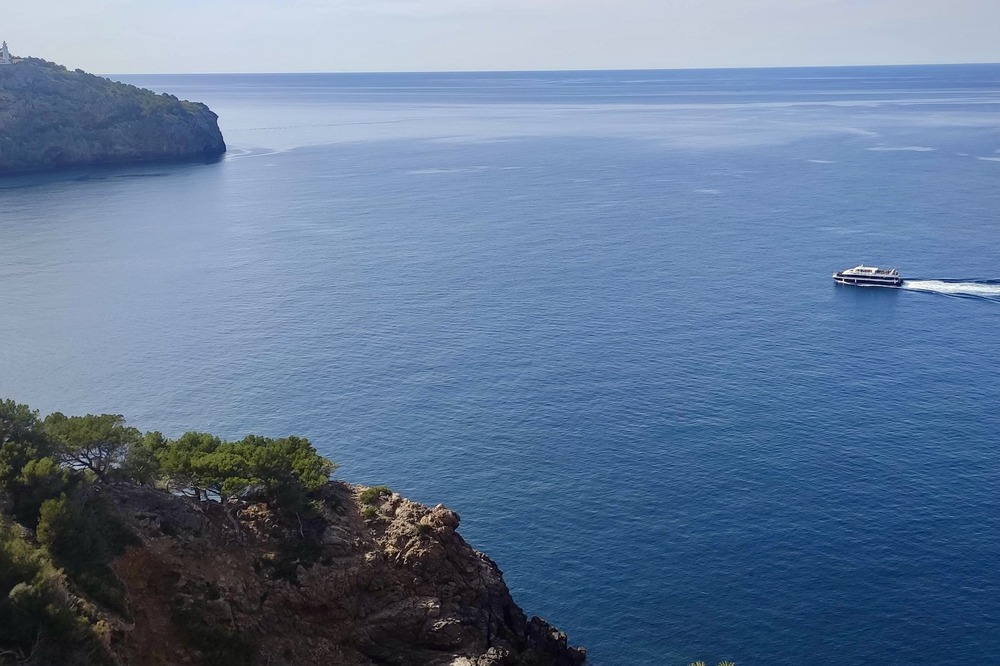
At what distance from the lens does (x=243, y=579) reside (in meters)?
60.8

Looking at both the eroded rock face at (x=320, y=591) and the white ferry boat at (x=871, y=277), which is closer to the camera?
the eroded rock face at (x=320, y=591)

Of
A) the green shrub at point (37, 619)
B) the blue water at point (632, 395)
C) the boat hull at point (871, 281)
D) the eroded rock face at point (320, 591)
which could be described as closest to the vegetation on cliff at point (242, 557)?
the eroded rock face at point (320, 591)

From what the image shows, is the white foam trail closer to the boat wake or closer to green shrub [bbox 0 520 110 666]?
the boat wake

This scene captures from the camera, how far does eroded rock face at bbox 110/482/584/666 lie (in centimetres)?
5744

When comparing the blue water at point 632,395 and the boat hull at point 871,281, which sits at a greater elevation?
the boat hull at point 871,281

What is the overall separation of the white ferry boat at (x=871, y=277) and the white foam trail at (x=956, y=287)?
2.48 meters

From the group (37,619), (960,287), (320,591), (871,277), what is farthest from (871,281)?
(37,619)

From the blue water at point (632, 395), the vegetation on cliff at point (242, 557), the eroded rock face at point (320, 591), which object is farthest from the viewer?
the blue water at point (632, 395)

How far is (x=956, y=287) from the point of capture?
504 ft

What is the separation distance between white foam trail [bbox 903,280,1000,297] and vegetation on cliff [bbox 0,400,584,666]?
111594mm

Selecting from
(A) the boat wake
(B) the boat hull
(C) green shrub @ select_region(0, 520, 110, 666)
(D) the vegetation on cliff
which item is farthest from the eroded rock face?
(A) the boat wake

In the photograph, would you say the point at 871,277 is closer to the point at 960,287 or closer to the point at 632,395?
the point at 960,287

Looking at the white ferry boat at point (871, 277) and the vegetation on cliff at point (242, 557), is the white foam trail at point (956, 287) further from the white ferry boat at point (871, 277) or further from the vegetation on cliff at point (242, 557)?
the vegetation on cliff at point (242, 557)

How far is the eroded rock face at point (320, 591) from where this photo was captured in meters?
57.4
